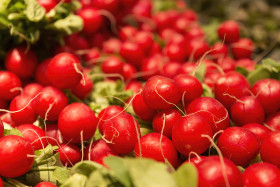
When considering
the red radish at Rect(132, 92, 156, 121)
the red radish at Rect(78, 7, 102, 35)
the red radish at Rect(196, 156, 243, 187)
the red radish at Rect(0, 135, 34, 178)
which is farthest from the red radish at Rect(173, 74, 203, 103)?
the red radish at Rect(78, 7, 102, 35)

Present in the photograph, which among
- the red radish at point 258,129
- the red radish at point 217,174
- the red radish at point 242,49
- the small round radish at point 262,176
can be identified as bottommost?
the red radish at point 242,49

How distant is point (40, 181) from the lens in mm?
1096

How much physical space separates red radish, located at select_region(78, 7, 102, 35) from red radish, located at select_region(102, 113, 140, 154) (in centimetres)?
104

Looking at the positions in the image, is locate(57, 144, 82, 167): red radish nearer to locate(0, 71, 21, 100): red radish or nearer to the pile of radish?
the pile of radish

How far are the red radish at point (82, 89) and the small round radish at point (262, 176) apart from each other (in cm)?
90

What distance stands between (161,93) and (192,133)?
0.63 feet

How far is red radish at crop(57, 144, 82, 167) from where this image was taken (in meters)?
1.18

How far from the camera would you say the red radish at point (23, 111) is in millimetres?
1298

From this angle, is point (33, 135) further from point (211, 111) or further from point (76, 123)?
point (211, 111)

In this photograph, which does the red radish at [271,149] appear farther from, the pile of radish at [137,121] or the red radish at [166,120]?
the red radish at [166,120]

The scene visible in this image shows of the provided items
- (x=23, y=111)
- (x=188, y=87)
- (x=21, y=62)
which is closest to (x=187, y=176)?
(x=188, y=87)

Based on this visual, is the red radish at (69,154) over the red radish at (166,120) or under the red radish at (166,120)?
under

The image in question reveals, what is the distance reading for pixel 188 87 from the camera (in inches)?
46.9

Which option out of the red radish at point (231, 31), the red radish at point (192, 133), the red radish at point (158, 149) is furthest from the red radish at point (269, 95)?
the red radish at point (231, 31)
